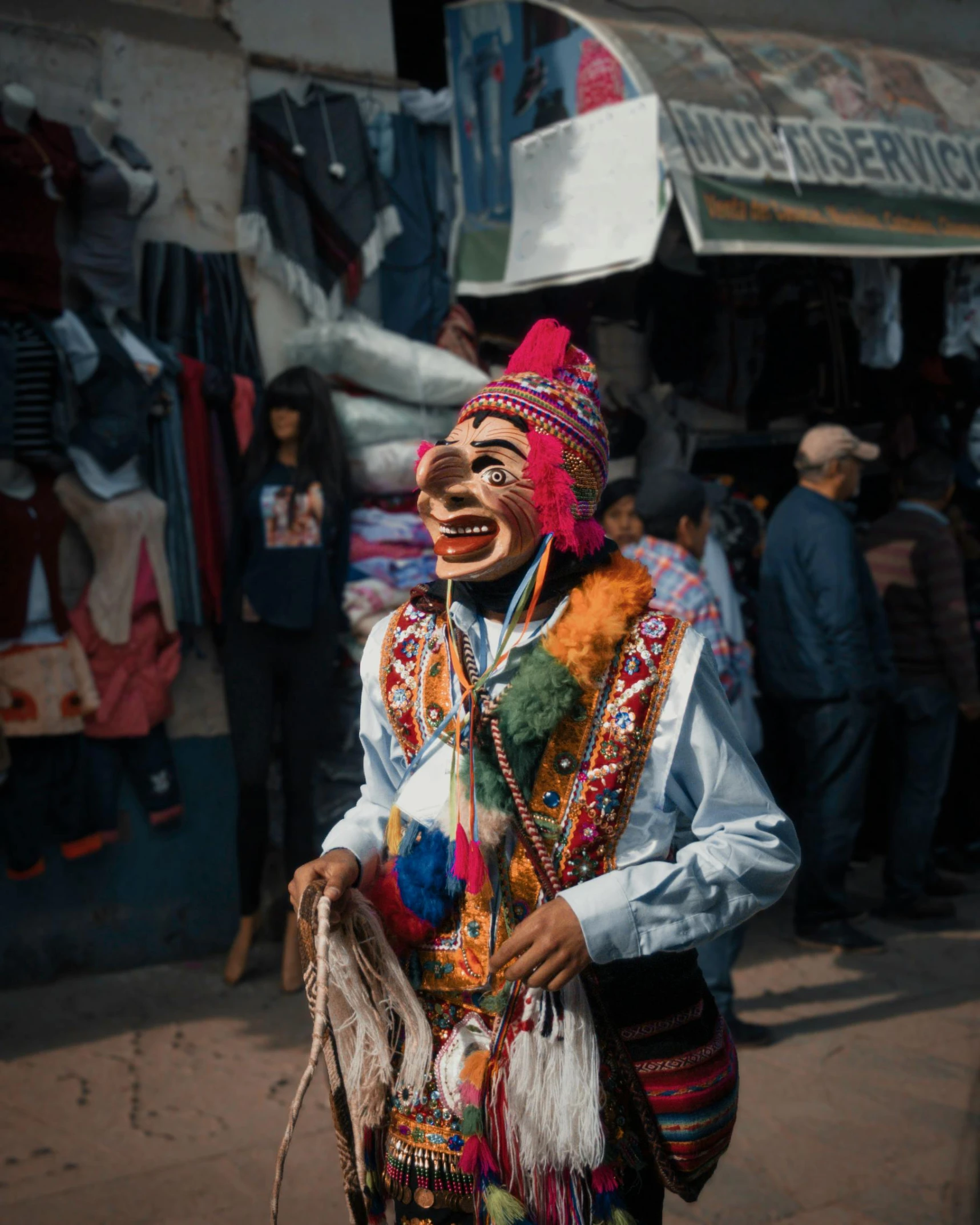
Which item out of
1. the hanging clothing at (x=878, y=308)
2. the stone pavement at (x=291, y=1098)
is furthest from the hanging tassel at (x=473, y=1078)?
the hanging clothing at (x=878, y=308)

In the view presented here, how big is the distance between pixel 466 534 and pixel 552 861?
1.68ft

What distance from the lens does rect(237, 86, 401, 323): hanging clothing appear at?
541cm

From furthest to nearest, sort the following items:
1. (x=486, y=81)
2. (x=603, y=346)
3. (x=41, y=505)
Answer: (x=603, y=346) < (x=486, y=81) < (x=41, y=505)

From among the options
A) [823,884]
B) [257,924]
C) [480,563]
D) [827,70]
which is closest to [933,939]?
[823,884]

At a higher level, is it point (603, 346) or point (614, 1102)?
point (603, 346)

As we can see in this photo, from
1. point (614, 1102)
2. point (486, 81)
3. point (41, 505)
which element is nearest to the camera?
point (614, 1102)

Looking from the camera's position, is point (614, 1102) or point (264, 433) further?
point (264, 433)

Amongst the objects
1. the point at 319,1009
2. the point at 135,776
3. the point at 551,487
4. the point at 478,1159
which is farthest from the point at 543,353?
the point at 135,776

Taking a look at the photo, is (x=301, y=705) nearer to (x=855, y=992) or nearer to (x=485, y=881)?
(x=855, y=992)

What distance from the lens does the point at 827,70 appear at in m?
5.92

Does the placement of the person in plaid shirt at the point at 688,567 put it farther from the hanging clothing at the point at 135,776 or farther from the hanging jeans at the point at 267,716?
the hanging clothing at the point at 135,776

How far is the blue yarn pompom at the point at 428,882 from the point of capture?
6.27ft

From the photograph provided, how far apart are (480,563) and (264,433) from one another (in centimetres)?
Answer: 321

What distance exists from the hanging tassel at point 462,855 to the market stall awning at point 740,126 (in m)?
3.54
